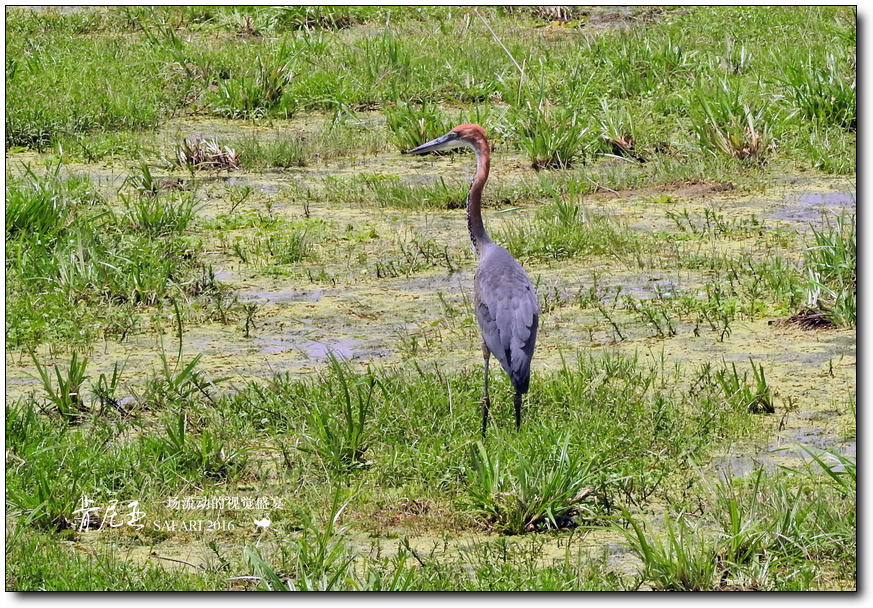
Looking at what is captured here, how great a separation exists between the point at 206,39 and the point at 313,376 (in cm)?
761

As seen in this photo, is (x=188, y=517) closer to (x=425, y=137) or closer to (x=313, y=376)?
(x=313, y=376)

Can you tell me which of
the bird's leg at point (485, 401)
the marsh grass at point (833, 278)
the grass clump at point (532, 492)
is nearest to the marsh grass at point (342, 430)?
the bird's leg at point (485, 401)

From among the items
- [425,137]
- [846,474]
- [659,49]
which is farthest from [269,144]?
[846,474]

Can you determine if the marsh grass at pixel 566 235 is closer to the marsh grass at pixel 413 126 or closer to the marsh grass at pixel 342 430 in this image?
the marsh grass at pixel 413 126

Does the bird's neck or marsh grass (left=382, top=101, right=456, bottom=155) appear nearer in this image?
the bird's neck

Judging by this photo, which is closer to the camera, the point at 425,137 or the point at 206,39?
the point at 425,137

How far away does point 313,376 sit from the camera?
722 cm

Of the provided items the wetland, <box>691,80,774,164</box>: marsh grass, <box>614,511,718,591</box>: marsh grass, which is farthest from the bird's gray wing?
<box>691,80,774,164</box>: marsh grass

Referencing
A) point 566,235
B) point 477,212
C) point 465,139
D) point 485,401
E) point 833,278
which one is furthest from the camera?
point 566,235

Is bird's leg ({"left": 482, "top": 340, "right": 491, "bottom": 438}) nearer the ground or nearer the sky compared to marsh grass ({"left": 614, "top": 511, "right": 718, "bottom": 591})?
nearer the ground

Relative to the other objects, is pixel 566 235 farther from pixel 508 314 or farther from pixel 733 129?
pixel 508 314

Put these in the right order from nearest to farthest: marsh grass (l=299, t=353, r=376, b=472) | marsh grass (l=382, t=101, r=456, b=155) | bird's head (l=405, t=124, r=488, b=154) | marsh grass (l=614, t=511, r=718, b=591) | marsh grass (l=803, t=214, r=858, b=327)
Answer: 1. marsh grass (l=614, t=511, r=718, b=591)
2. marsh grass (l=299, t=353, r=376, b=472)
3. marsh grass (l=803, t=214, r=858, b=327)
4. bird's head (l=405, t=124, r=488, b=154)
5. marsh grass (l=382, t=101, r=456, b=155)

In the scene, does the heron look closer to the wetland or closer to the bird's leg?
the bird's leg

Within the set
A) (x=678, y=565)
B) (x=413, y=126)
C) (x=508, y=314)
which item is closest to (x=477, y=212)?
(x=508, y=314)
